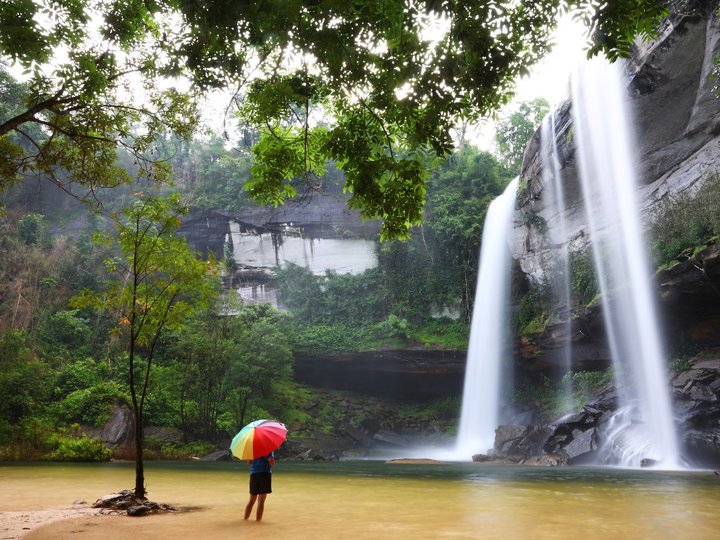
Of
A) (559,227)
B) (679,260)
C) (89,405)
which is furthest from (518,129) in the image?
(89,405)

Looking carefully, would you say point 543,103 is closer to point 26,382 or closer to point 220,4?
point 26,382

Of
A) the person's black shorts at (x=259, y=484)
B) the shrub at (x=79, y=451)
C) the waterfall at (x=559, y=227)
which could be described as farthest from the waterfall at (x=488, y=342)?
the person's black shorts at (x=259, y=484)

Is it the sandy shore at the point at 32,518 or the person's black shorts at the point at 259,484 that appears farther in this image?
the person's black shorts at the point at 259,484

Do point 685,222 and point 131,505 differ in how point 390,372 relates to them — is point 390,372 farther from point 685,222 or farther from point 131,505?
point 131,505

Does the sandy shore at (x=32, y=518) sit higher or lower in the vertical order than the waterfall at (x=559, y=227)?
lower

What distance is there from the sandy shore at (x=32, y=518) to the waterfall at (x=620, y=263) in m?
15.0

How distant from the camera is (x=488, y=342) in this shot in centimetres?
2462

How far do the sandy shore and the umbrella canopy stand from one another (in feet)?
6.92

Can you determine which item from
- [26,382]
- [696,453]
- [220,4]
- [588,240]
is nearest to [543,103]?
[588,240]

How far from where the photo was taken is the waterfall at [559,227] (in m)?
22.0

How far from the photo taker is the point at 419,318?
2789 cm

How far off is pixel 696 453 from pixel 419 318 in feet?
49.3

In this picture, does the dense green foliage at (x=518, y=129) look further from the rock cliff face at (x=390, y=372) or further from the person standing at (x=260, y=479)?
the person standing at (x=260, y=479)

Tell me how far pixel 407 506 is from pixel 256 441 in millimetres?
2579
